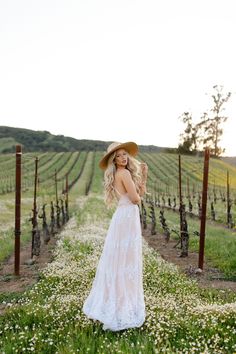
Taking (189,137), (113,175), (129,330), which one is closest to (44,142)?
(189,137)

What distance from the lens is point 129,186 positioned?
7.98 metres

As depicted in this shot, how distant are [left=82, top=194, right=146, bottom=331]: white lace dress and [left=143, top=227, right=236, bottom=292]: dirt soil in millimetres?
4552

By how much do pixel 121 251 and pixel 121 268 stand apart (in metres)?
0.29

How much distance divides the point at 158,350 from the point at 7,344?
7.58ft

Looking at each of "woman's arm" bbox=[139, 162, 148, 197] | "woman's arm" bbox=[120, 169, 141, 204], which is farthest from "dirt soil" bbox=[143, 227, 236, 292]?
"woman's arm" bbox=[120, 169, 141, 204]

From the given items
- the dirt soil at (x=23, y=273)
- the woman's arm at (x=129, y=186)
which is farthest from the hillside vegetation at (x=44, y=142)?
the woman's arm at (x=129, y=186)

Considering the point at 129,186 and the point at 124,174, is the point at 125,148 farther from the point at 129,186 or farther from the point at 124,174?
the point at 129,186

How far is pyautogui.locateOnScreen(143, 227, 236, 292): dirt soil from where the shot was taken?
12734 millimetres

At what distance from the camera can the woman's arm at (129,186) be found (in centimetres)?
797

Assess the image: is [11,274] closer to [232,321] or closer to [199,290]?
[199,290]

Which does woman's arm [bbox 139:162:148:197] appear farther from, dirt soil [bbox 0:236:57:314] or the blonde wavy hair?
dirt soil [bbox 0:236:57:314]

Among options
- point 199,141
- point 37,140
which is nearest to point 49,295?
point 199,141

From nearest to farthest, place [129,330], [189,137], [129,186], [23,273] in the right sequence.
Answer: [129,330] < [129,186] < [23,273] < [189,137]

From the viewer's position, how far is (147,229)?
3023cm
